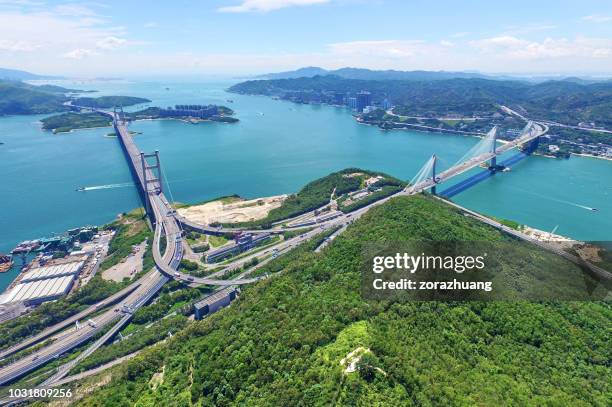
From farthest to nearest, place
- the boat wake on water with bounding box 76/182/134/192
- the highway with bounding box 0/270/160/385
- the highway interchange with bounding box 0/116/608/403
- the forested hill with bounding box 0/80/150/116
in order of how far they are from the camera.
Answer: the forested hill with bounding box 0/80/150/116 → the boat wake on water with bounding box 76/182/134/192 → the highway interchange with bounding box 0/116/608/403 → the highway with bounding box 0/270/160/385

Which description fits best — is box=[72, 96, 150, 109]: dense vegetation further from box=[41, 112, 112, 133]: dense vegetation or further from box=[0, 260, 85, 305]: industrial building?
box=[0, 260, 85, 305]: industrial building

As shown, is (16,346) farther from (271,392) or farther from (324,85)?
(324,85)

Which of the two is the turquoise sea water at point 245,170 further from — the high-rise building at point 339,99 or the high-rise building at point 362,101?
the high-rise building at point 339,99

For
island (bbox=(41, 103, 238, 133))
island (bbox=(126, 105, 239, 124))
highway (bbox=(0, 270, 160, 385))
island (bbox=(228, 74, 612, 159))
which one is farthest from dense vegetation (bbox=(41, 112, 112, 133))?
highway (bbox=(0, 270, 160, 385))

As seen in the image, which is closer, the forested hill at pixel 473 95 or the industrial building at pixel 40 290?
the industrial building at pixel 40 290

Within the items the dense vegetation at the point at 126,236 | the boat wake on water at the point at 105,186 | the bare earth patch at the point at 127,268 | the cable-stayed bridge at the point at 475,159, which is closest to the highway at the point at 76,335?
the bare earth patch at the point at 127,268

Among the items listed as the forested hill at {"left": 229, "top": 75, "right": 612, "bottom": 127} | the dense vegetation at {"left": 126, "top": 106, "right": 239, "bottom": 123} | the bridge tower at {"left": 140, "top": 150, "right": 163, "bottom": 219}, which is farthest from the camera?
the dense vegetation at {"left": 126, "top": 106, "right": 239, "bottom": 123}

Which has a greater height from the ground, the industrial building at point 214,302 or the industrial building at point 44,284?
the industrial building at point 214,302
